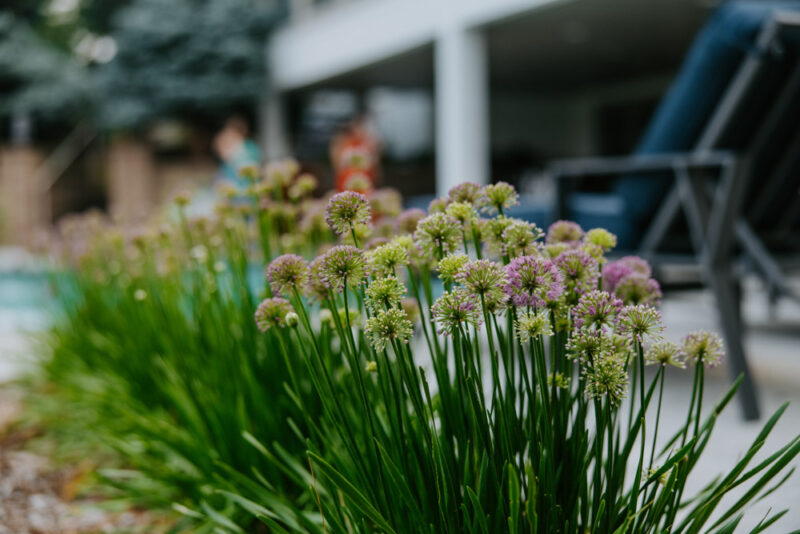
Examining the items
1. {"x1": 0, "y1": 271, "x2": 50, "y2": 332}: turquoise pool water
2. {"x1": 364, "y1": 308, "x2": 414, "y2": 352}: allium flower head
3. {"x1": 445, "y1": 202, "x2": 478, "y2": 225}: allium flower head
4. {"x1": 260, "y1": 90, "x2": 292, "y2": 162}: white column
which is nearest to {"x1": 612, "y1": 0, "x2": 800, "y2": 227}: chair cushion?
{"x1": 445, "y1": 202, "x2": 478, "y2": 225}: allium flower head

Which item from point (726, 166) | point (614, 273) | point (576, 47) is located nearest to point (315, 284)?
point (614, 273)

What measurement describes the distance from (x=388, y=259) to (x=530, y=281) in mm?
166

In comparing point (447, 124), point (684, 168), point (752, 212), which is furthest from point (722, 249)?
point (447, 124)

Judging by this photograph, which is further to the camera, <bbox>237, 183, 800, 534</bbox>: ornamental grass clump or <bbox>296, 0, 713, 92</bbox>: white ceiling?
<bbox>296, 0, 713, 92</bbox>: white ceiling

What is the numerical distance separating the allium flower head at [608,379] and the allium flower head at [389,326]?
0.67 feet

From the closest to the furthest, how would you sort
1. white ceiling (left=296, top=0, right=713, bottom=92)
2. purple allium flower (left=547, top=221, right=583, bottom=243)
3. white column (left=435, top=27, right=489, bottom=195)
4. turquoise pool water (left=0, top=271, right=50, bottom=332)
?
purple allium flower (left=547, top=221, right=583, bottom=243) < turquoise pool water (left=0, top=271, right=50, bottom=332) < white column (left=435, top=27, right=489, bottom=195) < white ceiling (left=296, top=0, right=713, bottom=92)

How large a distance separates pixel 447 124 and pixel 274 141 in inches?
210

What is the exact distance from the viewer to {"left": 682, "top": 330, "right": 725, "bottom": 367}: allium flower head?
36.7 inches

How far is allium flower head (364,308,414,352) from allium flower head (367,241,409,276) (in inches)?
2.9

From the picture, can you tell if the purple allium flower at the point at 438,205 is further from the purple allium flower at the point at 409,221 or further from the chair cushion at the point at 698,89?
the chair cushion at the point at 698,89

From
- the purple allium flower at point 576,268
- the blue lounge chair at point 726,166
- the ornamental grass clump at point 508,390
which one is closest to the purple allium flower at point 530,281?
the ornamental grass clump at point 508,390

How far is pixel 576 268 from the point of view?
93 cm

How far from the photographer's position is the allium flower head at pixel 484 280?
0.79 metres

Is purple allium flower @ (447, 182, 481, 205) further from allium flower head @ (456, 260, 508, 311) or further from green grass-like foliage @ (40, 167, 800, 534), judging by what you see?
allium flower head @ (456, 260, 508, 311)
